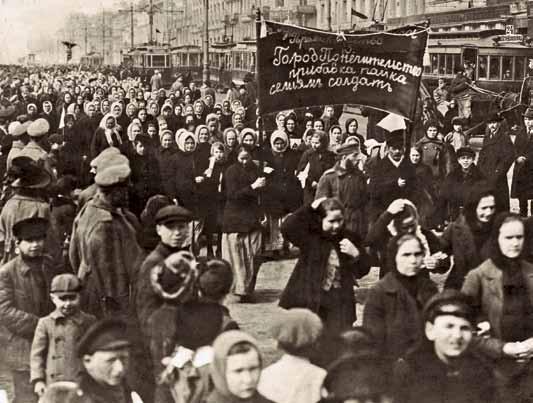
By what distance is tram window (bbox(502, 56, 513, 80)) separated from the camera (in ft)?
77.2

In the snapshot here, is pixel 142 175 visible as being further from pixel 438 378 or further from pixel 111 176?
pixel 438 378

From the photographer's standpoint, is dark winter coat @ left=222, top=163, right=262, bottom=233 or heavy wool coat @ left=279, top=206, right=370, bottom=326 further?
dark winter coat @ left=222, top=163, right=262, bottom=233

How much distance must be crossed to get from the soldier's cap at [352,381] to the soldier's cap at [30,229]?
1.66 m

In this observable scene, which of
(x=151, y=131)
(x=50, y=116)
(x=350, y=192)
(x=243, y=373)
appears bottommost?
(x=243, y=373)

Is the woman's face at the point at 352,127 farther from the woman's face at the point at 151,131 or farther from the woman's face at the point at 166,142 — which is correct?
the woman's face at the point at 166,142

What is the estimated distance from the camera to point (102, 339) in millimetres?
3859

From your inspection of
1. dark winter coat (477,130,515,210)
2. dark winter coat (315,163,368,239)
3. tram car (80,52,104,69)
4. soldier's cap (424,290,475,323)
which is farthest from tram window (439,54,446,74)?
tram car (80,52,104,69)

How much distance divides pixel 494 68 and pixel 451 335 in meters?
20.8

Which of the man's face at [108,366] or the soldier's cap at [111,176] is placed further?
the soldier's cap at [111,176]

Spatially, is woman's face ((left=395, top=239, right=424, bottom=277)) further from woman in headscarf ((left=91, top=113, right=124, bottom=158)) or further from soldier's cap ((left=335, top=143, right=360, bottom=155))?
woman in headscarf ((left=91, top=113, right=124, bottom=158))

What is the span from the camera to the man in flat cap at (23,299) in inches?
174

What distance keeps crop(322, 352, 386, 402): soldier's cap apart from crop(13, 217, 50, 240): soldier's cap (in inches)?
65.3

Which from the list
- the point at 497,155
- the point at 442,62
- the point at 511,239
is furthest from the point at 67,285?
the point at 442,62

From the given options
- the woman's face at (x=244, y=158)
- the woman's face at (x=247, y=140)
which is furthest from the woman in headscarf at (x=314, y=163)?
the woman's face at (x=244, y=158)
